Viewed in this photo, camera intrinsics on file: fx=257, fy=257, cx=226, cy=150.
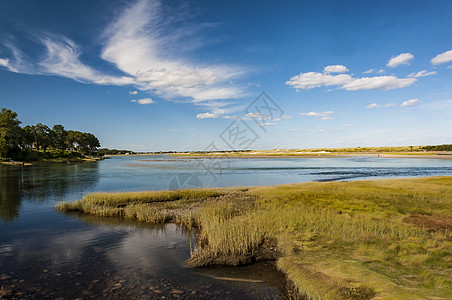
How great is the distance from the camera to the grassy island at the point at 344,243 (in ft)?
28.6

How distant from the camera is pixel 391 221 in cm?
1611

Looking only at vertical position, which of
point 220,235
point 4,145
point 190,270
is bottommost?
point 190,270

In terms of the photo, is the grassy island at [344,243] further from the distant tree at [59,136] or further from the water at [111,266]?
the distant tree at [59,136]

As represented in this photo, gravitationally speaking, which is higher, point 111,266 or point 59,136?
point 59,136

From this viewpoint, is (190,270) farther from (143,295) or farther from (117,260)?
(117,260)

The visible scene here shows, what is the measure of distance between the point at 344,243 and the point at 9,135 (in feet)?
384

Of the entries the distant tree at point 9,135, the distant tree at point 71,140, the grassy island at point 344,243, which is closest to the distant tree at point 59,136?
the distant tree at point 71,140

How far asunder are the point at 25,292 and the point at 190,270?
6100mm

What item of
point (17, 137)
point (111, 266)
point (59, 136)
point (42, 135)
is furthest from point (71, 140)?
point (111, 266)

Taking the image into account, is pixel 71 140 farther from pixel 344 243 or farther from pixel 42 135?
pixel 344 243

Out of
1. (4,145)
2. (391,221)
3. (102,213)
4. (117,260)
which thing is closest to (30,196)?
(102,213)

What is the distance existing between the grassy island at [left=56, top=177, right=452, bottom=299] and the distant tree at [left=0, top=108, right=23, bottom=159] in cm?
9708

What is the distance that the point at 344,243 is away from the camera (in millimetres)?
12648

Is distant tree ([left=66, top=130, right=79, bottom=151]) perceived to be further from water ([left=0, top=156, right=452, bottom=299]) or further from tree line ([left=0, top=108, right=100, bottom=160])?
water ([left=0, top=156, right=452, bottom=299])
